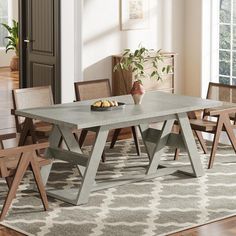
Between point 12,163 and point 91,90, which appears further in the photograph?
point 91,90

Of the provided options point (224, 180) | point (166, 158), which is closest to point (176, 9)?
point (166, 158)

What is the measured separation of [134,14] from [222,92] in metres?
2.47

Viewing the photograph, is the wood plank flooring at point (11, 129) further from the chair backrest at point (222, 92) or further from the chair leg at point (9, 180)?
the chair backrest at point (222, 92)

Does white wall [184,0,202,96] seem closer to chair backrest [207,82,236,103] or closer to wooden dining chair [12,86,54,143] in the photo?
chair backrest [207,82,236,103]

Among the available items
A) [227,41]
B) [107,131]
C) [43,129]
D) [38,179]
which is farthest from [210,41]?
[38,179]

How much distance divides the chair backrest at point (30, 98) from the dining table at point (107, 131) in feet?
0.64

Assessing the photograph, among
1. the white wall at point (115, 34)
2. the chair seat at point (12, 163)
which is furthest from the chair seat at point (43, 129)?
the white wall at point (115, 34)

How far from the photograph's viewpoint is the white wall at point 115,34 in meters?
9.58

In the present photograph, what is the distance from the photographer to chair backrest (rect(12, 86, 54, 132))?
23.6 ft

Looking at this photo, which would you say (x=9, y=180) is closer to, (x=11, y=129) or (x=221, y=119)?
(x=221, y=119)

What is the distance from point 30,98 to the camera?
289 inches

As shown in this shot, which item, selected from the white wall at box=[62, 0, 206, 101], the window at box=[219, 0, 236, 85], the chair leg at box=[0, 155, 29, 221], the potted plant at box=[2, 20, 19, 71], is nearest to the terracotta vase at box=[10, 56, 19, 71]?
the potted plant at box=[2, 20, 19, 71]

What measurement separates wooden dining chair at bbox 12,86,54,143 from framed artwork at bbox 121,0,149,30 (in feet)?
8.79

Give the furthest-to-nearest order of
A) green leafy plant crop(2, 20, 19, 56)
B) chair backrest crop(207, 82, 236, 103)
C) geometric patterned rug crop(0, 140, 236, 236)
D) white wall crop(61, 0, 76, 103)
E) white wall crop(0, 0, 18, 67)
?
white wall crop(0, 0, 18, 67) < green leafy plant crop(2, 20, 19, 56) < white wall crop(61, 0, 76, 103) < chair backrest crop(207, 82, 236, 103) < geometric patterned rug crop(0, 140, 236, 236)
